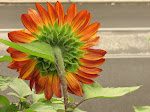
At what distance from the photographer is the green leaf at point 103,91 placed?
29cm

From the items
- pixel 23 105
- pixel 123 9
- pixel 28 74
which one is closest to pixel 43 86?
pixel 28 74

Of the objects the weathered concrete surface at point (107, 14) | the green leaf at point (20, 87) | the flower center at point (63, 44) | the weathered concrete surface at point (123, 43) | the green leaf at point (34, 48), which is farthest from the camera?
the weathered concrete surface at point (107, 14)

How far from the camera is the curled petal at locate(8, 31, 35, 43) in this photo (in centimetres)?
31

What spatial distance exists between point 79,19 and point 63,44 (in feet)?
0.13

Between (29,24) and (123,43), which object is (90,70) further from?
(123,43)

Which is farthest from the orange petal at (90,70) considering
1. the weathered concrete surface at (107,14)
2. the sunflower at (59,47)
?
the weathered concrete surface at (107,14)

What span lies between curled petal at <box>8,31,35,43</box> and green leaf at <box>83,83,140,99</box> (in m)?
0.09

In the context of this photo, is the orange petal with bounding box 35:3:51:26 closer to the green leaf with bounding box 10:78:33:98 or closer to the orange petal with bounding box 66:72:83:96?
the orange petal with bounding box 66:72:83:96

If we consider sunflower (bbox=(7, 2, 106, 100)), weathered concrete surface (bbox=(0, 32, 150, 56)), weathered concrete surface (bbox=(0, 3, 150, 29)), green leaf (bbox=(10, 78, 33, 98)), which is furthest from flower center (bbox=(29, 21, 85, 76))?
weathered concrete surface (bbox=(0, 3, 150, 29))

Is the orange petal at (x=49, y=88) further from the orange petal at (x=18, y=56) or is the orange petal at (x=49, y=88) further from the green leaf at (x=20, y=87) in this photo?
the green leaf at (x=20, y=87)

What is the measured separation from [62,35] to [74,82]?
0.22ft

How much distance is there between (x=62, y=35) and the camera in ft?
1.18

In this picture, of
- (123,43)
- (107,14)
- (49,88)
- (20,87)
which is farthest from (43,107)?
(107,14)

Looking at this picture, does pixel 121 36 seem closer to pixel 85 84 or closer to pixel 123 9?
pixel 123 9
